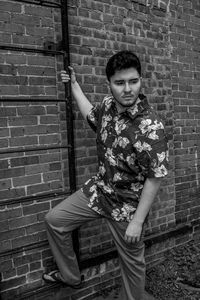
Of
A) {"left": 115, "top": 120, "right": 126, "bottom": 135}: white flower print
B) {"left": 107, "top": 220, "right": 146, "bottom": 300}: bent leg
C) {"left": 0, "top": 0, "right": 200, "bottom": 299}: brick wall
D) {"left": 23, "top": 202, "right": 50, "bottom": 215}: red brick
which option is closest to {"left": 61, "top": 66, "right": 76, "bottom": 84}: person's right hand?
{"left": 0, "top": 0, "right": 200, "bottom": 299}: brick wall

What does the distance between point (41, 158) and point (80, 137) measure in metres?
0.47

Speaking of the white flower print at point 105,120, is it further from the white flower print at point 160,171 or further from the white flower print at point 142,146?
the white flower print at point 160,171

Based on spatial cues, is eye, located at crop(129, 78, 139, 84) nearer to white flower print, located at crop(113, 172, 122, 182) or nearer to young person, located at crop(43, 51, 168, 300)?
young person, located at crop(43, 51, 168, 300)

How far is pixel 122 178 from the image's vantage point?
260 cm

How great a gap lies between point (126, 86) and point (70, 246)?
4.45ft

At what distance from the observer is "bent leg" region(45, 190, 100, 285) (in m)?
2.72

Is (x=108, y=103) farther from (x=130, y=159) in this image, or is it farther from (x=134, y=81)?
(x=130, y=159)

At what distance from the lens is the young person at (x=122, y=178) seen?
2.48 meters

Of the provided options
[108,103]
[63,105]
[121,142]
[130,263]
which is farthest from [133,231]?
[63,105]

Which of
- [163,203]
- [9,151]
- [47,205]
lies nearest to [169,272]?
→ [163,203]

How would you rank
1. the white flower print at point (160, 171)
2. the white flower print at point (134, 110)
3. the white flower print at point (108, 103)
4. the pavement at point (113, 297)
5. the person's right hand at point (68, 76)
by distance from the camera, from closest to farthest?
1. the white flower print at point (160, 171)
2. the white flower print at point (134, 110)
3. the white flower print at point (108, 103)
4. the person's right hand at point (68, 76)
5. the pavement at point (113, 297)

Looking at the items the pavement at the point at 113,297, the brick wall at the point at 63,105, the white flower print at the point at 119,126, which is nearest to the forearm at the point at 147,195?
the white flower print at the point at 119,126

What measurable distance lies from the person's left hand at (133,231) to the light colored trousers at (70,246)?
0.32 ft

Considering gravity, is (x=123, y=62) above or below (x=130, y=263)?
above
